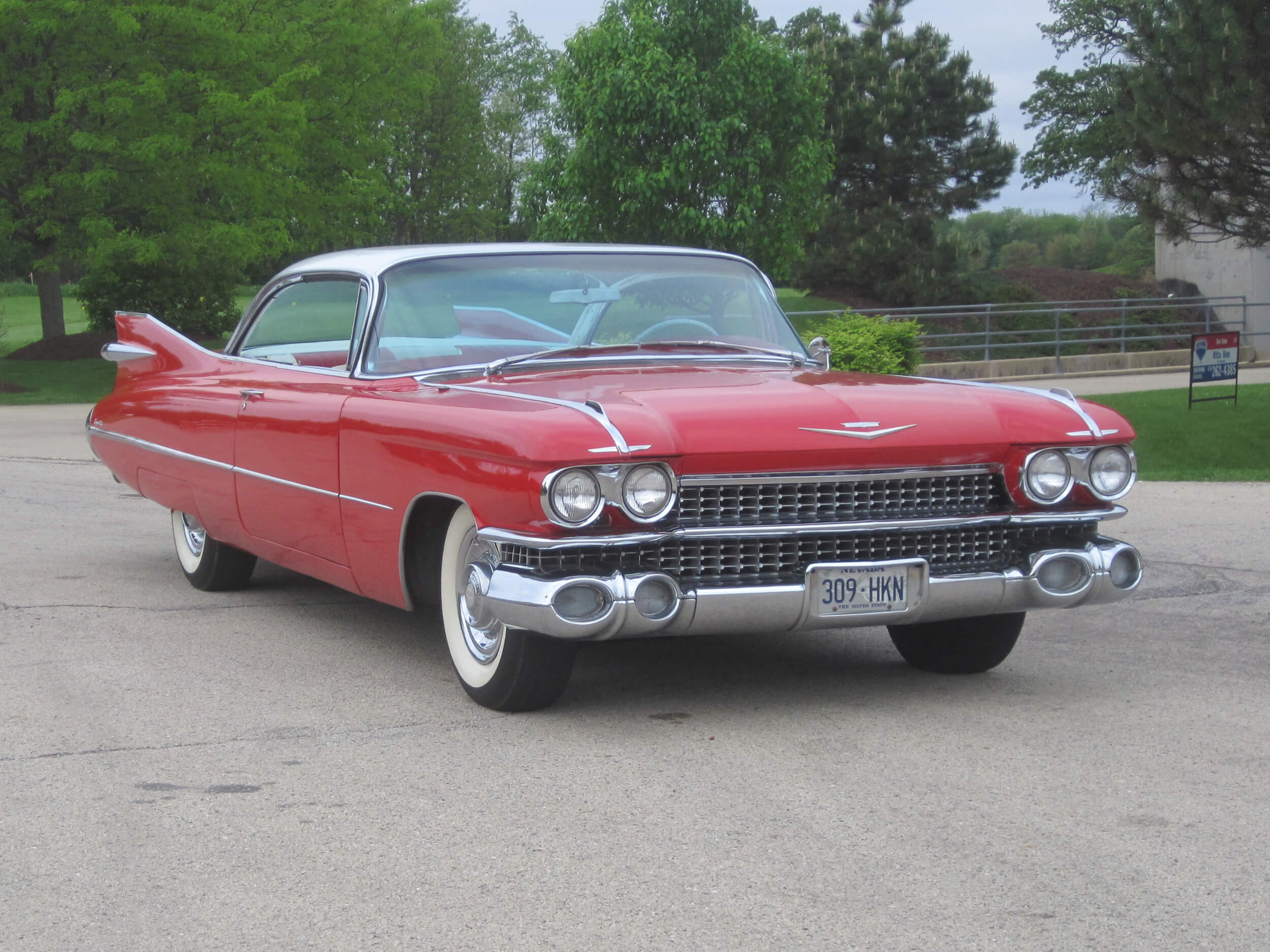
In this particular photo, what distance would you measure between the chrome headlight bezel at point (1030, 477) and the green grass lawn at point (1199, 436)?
763cm

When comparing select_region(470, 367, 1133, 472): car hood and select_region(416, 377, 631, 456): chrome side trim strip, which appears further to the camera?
select_region(470, 367, 1133, 472): car hood

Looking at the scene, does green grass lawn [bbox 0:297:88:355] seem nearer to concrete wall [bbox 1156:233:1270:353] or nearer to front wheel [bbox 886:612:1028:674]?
concrete wall [bbox 1156:233:1270:353]

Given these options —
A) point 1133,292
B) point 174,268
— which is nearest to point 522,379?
point 174,268

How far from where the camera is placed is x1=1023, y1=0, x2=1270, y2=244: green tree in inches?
560

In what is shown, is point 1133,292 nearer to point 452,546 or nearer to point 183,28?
point 183,28

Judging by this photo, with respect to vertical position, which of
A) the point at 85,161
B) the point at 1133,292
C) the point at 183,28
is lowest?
the point at 1133,292

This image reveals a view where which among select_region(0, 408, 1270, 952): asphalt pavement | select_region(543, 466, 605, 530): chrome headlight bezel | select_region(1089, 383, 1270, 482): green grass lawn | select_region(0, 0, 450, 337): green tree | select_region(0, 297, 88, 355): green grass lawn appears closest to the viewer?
select_region(0, 408, 1270, 952): asphalt pavement

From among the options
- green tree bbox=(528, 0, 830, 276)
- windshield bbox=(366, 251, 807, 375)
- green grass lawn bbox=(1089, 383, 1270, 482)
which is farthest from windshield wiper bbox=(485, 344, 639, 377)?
green tree bbox=(528, 0, 830, 276)

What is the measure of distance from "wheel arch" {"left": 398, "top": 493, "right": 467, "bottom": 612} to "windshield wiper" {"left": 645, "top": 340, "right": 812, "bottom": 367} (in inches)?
44.2

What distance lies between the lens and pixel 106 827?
400 centimetres

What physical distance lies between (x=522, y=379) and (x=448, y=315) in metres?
0.63

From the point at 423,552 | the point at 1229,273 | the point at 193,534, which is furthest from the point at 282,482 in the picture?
the point at 1229,273

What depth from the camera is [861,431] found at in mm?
4875

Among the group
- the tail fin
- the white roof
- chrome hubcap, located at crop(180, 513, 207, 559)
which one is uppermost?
the white roof
